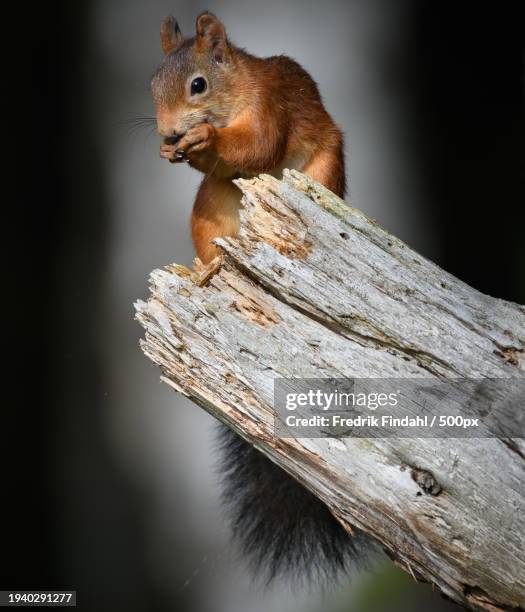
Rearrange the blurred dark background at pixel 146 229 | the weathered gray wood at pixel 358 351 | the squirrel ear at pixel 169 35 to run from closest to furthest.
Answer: the weathered gray wood at pixel 358 351 < the squirrel ear at pixel 169 35 < the blurred dark background at pixel 146 229

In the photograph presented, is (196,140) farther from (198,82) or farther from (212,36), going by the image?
(212,36)

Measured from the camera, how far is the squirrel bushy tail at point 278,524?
1.80 meters

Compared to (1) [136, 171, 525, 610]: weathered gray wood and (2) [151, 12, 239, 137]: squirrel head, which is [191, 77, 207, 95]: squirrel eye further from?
(1) [136, 171, 525, 610]: weathered gray wood

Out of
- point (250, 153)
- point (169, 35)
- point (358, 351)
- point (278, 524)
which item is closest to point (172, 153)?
point (250, 153)

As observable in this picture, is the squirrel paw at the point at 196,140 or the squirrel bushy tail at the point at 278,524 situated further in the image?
the squirrel bushy tail at the point at 278,524

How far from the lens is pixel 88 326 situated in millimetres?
3014

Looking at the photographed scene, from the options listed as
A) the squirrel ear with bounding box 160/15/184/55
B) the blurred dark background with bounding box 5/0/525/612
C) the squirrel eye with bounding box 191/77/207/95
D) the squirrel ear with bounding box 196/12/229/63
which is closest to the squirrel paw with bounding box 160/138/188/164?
the squirrel eye with bounding box 191/77/207/95

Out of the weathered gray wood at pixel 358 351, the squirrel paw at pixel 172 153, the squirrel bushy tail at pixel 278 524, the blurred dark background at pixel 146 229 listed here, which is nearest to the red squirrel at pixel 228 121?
the squirrel paw at pixel 172 153

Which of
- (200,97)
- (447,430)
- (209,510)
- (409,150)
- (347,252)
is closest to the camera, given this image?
(447,430)

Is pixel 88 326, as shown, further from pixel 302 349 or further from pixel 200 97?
pixel 302 349

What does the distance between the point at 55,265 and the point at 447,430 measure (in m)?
2.17

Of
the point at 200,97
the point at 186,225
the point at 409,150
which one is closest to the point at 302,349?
the point at 200,97

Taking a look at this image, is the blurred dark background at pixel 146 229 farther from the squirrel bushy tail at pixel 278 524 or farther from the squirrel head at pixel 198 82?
the squirrel head at pixel 198 82

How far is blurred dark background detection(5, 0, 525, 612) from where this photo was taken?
2852 millimetres
